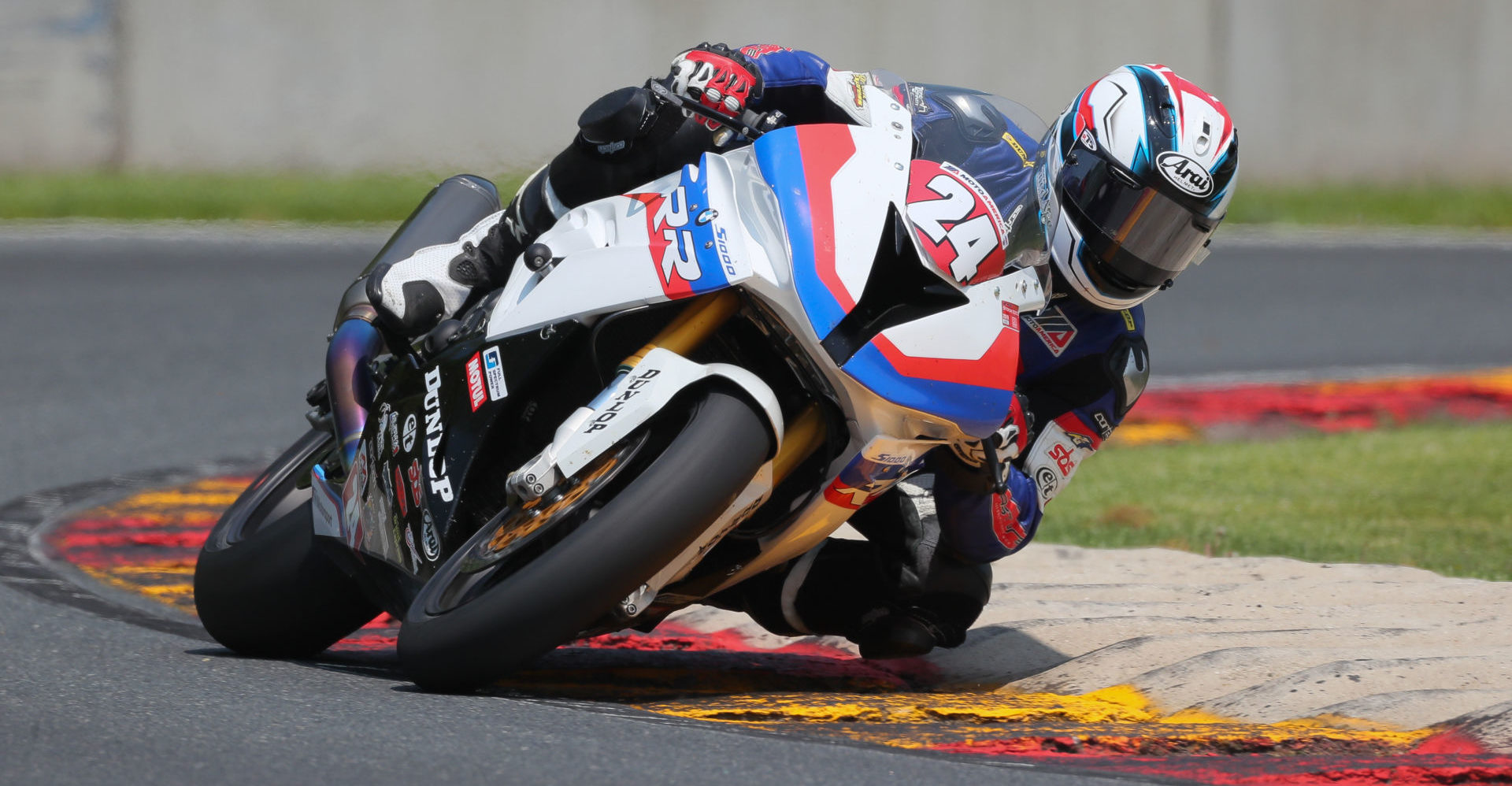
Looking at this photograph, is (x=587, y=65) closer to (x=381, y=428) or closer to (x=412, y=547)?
(x=381, y=428)

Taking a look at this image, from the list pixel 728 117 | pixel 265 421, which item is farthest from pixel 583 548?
pixel 265 421

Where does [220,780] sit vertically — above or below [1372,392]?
above

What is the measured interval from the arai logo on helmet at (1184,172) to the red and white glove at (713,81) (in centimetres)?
88

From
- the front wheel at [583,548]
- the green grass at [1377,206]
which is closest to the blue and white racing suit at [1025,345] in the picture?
the front wheel at [583,548]

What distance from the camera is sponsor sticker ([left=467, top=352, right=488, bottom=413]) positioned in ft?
11.5

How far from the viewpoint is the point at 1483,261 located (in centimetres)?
1399

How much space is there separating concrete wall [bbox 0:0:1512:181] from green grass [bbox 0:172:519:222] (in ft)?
0.52

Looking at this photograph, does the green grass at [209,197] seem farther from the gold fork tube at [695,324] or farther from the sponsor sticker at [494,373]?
the gold fork tube at [695,324]

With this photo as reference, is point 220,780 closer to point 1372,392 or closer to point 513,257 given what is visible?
point 513,257

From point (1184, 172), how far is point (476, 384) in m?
1.53

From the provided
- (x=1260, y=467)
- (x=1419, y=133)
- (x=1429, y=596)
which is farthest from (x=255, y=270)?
(x=1419, y=133)

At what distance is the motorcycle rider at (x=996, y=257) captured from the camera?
12.5ft

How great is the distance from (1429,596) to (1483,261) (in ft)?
33.4

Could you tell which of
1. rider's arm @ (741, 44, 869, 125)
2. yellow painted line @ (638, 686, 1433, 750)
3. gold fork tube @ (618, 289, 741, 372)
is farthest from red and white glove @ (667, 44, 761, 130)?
yellow painted line @ (638, 686, 1433, 750)
